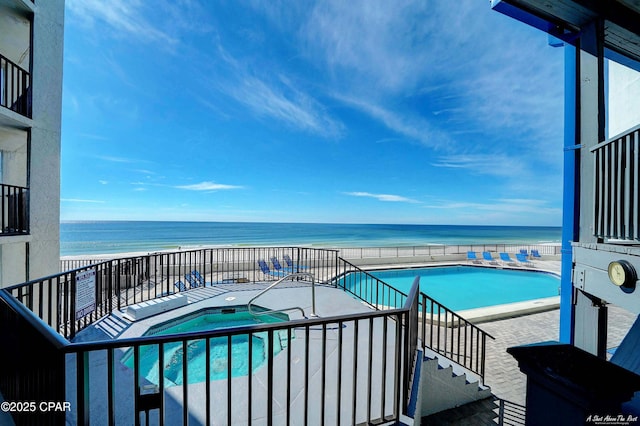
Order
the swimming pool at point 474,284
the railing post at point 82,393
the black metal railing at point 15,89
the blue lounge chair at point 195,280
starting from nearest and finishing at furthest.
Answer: the railing post at point 82,393
the black metal railing at point 15,89
the blue lounge chair at point 195,280
the swimming pool at point 474,284

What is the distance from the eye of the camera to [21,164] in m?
5.14

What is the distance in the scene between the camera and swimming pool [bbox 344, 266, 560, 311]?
463 inches

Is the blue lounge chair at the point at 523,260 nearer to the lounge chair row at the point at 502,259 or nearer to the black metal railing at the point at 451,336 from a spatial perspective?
the lounge chair row at the point at 502,259

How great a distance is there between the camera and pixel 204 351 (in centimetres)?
470

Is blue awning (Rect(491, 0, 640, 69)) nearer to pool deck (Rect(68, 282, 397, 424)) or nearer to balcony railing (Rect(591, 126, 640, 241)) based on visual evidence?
balcony railing (Rect(591, 126, 640, 241))

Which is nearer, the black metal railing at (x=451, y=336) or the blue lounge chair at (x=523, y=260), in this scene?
the black metal railing at (x=451, y=336)

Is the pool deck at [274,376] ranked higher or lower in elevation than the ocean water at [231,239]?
higher

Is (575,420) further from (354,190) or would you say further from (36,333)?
(354,190)

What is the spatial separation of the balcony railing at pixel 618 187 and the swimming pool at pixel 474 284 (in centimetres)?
911

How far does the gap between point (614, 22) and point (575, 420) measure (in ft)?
15.6

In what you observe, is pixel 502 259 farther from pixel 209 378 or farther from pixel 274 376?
pixel 209 378

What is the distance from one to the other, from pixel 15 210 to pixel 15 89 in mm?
2574

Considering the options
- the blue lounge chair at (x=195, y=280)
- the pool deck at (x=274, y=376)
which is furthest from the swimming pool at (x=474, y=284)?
the pool deck at (x=274, y=376)

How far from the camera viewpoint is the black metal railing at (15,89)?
4.93 meters
